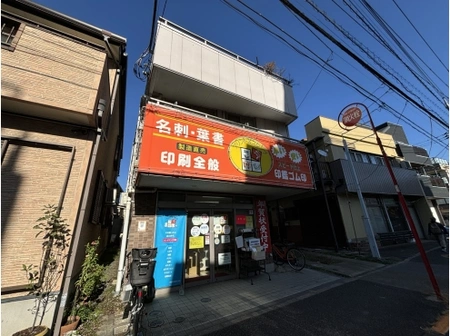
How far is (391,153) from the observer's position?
663 inches

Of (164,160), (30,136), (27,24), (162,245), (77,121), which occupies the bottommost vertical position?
(162,245)

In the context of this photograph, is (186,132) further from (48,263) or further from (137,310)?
(137,310)

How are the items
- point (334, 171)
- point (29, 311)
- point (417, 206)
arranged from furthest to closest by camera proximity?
1. point (417, 206)
2. point (334, 171)
3. point (29, 311)

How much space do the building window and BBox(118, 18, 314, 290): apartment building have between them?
3184 mm

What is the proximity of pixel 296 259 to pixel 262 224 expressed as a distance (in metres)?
2.12

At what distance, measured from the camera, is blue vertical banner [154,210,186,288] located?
5879mm

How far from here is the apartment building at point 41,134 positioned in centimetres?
385

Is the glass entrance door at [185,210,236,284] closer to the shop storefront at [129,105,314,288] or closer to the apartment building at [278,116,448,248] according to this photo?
the shop storefront at [129,105,314,288]

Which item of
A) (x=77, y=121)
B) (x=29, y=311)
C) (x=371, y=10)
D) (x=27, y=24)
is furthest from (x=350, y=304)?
(x=27, y=24)

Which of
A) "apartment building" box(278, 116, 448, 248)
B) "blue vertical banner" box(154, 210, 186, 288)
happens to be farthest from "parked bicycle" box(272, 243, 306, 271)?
"blue vertical banner" box(154, 210, 186, 288)

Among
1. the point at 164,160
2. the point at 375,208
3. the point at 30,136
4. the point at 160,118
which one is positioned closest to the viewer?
the point at 30,136

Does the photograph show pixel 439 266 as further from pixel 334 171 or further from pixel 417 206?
pixel 417 206

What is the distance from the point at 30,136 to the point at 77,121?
3.33ft

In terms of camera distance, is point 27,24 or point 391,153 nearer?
point 27,24
